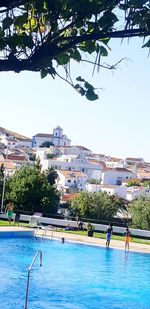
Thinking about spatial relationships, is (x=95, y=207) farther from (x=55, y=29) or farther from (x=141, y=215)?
(x=55, y=29)

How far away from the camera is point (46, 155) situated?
123250mm

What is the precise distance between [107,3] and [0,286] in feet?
42.8

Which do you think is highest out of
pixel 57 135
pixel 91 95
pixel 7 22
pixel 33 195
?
pixel 57 135

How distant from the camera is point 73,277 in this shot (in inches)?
704

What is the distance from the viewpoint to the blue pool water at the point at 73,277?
1400cm

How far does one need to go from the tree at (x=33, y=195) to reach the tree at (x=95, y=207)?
2001 millimetres

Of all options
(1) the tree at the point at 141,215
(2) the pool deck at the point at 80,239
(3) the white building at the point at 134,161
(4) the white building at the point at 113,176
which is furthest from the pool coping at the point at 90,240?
(3) the white building at the point at 134,161

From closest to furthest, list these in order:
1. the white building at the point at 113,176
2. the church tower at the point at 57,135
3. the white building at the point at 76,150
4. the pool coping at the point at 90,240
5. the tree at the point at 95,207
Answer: the pool coping at the point at 90,240
the tree at the point at 95,207
the white building at the point at 113,176
the white building at the point at 76,150
the church tower at the point at 57,135

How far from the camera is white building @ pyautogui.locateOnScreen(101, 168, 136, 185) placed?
115875mm

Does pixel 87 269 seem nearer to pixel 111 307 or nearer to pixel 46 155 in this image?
pixel 111 307

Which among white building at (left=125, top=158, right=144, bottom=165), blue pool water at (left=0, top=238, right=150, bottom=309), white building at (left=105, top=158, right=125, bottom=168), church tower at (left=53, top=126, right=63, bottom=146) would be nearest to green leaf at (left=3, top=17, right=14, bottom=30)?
blue pool water at (left=0, top=238, right=150, bottom=309)

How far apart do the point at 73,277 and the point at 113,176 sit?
327ft

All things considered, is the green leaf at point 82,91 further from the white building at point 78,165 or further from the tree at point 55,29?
the white building at point 78,165

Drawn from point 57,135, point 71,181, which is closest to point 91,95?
point 71,181
